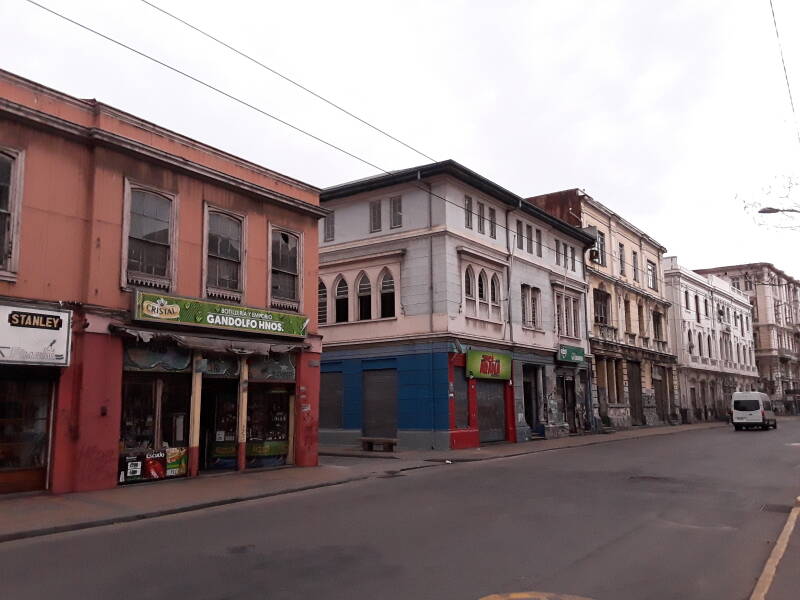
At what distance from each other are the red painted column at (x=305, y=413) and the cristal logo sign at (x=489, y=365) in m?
9.77

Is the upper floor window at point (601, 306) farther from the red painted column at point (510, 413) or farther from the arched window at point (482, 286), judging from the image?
the arched window at point (482, 286)

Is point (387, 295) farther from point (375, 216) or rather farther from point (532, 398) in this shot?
point (532, 398)

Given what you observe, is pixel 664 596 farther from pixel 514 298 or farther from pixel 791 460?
pixel 514 298

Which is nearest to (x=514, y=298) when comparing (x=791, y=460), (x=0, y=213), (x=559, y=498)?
(x=791, y=460)

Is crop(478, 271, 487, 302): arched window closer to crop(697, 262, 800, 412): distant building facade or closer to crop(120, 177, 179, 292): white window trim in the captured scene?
crop(120, 177, 179, 292): white window trim

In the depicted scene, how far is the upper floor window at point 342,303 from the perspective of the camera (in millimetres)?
28578

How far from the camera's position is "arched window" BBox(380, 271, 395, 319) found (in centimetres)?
2728

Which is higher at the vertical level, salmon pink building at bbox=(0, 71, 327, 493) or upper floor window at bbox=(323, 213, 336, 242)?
upper floor window at bbox=(323, 213, 336, 242)

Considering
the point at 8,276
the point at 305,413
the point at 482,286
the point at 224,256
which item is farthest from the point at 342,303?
the point at 8,276

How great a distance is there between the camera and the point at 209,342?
633 inches

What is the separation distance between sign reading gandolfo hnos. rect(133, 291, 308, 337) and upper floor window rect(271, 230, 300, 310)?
0.72 meters

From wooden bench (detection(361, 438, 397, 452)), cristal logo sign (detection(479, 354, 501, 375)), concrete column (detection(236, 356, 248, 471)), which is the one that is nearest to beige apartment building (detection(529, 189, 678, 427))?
cristal logo sign (detection(479, 354, 501, 375))

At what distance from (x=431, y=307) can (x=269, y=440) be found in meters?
9.63

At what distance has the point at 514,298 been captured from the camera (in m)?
30.1
